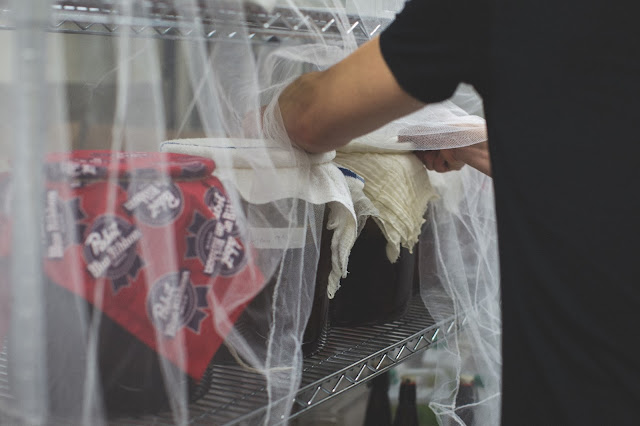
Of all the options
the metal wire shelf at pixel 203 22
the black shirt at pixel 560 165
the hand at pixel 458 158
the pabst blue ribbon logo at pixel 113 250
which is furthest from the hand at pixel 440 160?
the pabst blue ribbon logo at pixel 113 250

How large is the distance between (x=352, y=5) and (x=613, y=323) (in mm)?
430

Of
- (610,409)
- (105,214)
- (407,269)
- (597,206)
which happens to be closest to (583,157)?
(597,206)

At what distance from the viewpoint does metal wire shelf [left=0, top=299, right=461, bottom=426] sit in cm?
56

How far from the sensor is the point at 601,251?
1.52 feet

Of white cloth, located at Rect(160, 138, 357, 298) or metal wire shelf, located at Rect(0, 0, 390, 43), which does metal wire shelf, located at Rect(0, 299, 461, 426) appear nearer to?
white cloth, located at Rect(160, 138, 357, 298)

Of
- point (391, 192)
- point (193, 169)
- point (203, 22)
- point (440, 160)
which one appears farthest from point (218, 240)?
point (440, 160)

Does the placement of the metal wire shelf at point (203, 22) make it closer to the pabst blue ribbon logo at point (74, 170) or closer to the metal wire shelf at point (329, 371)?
the pabst blue ribbon logo at point (74, 170)

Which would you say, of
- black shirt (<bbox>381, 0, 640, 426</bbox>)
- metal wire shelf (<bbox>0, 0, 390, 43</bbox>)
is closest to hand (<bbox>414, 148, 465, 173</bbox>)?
metal wire shelf (<bbox>0, 0, 390, 43</bbox>)

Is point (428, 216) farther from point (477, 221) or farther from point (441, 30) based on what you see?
point (441, 30)

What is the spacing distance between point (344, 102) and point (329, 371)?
29 cm

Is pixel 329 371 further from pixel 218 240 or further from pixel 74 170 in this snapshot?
pixel 74 170

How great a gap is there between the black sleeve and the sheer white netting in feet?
0.47

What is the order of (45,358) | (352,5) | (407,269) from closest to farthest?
1. (45,358)
2. (352,5)
3. (407,269)

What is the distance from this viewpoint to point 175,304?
0.50 metres
